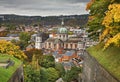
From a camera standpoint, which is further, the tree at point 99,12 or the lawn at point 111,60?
the tree at point 99,12

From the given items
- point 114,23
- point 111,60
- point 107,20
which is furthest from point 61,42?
point 114,23

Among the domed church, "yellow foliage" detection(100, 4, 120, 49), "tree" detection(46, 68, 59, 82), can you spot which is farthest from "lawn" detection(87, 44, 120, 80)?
the domed church

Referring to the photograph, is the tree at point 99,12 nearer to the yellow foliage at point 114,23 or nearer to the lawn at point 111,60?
the lawn at point 111,60

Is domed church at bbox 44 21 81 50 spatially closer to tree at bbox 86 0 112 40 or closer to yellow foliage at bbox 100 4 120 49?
tree at bbox 86 0 112 40

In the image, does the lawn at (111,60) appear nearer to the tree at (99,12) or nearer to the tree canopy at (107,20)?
the tree canopy at (107,20)

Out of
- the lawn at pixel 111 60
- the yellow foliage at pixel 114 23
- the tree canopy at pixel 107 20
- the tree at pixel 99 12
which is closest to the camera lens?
the yellow foliage at pixel 114 23

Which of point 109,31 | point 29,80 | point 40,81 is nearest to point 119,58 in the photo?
point 109,31

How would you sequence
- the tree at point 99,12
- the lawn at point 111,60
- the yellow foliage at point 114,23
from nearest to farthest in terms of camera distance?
1. the yellow foliage at point 114,23
2. the lawn at point 111,60
3. the tree at point 99,12

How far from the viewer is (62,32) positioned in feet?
491

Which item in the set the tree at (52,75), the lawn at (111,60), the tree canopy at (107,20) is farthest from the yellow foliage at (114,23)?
the tree at (52,75)

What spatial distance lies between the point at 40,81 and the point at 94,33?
2011 cm

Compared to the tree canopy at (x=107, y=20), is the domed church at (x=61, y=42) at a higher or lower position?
lower

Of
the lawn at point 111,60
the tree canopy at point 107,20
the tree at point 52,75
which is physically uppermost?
the tree canopy at point 107,20

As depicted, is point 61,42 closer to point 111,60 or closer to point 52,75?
point 52,75
